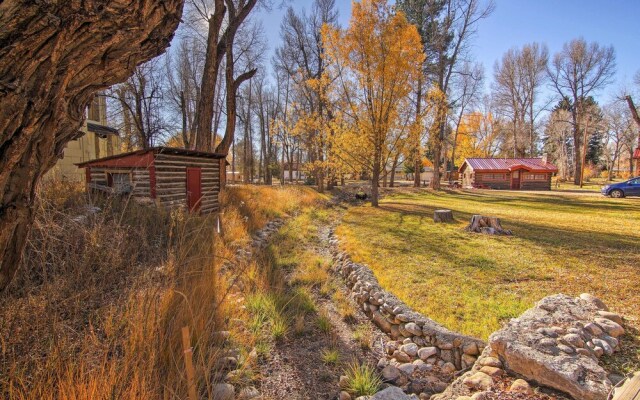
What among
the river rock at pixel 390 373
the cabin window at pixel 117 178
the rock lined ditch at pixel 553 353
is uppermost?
the cabin window at pixel 117 178

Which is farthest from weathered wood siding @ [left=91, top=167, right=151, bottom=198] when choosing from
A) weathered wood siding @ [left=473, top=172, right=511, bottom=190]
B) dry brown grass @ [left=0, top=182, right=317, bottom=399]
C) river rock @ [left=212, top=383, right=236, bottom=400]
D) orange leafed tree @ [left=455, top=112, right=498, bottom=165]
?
orange leafed tree @ [left=455, top=112, right=498, bottom=165]

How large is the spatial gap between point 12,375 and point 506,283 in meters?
5.82

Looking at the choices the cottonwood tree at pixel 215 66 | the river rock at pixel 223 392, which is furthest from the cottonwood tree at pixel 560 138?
the river rock at pixel 223 392

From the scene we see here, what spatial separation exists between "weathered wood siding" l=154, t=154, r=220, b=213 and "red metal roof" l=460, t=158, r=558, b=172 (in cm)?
2754

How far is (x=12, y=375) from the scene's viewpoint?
1.83 meters

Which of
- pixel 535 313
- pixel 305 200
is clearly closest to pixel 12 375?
pixel 535 313

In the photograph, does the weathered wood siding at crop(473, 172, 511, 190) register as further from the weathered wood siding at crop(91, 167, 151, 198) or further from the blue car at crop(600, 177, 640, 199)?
the weathered wood siding at crop(91, 167, 151, 198)

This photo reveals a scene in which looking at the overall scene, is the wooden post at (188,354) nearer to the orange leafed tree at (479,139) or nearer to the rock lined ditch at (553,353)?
the rock lined ditch at (553,353)

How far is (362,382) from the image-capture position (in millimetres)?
3021

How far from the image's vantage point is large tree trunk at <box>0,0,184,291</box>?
1254mm

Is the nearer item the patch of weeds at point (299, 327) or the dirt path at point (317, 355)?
the dirt path at point (317, 355)

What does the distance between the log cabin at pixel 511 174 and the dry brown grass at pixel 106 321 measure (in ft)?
104

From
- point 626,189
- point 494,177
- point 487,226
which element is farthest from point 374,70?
point 494,177

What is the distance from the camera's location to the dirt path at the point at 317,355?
307 cm
